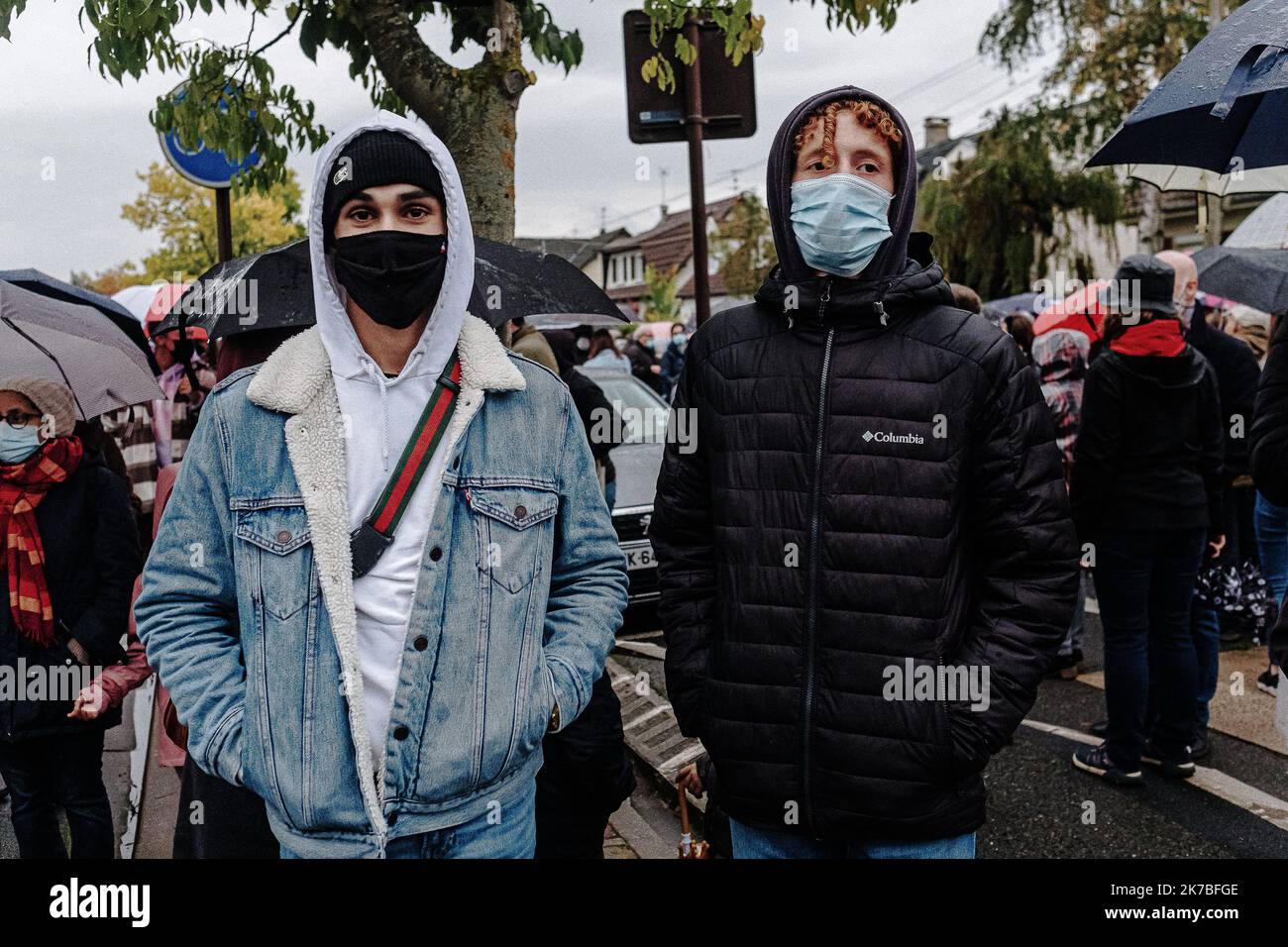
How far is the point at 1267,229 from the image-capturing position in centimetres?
867

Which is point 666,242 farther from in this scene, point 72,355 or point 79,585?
point 79,585

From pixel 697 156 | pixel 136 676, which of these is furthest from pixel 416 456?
pixel 697 156

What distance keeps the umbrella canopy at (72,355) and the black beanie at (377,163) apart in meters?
2.74

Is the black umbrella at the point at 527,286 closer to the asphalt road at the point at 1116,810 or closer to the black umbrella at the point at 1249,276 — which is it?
the asphalt road at the point at 1116,810

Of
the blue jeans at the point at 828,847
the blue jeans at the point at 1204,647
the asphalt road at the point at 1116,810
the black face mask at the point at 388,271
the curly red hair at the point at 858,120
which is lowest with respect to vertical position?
the asphalt road at the point at 1116,810

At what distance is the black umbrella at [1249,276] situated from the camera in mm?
7750

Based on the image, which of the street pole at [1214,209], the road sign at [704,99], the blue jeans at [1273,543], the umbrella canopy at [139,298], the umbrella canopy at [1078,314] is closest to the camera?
the road sign at [704,99]

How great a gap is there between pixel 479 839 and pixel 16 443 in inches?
101

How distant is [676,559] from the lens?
2.63m

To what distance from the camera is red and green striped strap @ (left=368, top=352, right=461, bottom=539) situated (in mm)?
2107

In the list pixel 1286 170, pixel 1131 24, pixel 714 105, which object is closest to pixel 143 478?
pixel 714 105

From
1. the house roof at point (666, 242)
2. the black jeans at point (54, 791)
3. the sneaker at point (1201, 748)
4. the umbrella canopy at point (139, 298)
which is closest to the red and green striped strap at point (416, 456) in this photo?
the black jeans at point (54, 791)
